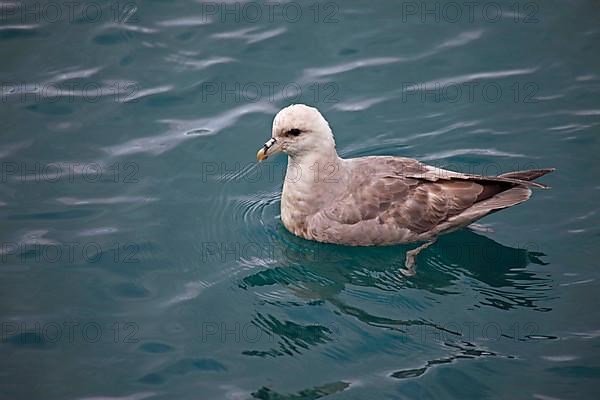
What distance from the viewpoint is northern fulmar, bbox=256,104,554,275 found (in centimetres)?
801

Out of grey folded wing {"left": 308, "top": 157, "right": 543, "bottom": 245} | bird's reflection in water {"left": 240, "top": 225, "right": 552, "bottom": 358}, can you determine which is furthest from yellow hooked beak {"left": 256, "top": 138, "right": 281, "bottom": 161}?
bird's reflection in water {"left": 240, "top": 225, "right": 552, "bottom": 358}

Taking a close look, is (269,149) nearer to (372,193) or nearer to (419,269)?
(372,193)

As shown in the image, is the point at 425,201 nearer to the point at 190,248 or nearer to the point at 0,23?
the point at 190,248

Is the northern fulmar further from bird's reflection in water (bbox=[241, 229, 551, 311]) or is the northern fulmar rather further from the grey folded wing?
bird's reflection in water (bbox=[241, 229, 551, 311])

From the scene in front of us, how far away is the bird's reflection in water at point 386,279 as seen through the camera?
7309 mm

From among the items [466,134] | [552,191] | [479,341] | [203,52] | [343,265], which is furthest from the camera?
[203,52]

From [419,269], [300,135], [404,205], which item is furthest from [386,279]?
[300,135]

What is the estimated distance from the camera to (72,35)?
36.0 ft

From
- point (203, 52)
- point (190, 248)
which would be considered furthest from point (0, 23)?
point (190, 248)

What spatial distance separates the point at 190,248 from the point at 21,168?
7.71 feet

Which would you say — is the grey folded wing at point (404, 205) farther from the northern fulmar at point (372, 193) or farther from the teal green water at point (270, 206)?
the teal green water at point (270, 206)

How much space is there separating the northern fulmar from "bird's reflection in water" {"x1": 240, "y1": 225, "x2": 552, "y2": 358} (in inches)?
6.0

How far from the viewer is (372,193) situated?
812cm

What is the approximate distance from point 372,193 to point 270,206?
1.27 meters
